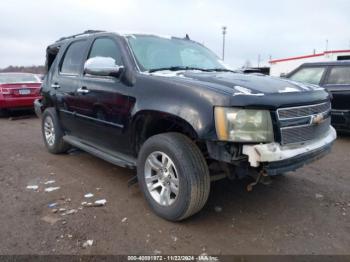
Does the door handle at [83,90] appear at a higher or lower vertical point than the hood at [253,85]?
lower

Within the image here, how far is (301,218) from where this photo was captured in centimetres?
323

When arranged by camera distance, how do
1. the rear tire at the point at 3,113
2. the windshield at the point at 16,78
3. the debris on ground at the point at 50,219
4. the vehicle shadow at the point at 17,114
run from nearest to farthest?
the debris on ground at the point at 50,219
the windshield at the point at 16,78
the rear tire at the point at 3,113
the vehicle shadow at the point at 17,114

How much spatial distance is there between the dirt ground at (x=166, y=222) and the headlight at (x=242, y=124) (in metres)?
0.93

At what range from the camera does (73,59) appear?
478cm

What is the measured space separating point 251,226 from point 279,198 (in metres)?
0.81

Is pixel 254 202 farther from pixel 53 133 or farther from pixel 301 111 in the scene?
pixel 53 133

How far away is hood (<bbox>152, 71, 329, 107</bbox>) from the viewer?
2623 millimetres

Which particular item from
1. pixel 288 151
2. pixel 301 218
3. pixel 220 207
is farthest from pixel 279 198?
pixel 288 151

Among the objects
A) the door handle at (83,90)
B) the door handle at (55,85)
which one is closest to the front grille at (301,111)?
the door handle at (83,90)

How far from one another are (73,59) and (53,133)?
136cm

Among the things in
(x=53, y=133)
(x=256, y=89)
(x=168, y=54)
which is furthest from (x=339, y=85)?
(x=53, y=133)

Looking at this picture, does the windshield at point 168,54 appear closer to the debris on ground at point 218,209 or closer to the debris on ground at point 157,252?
the debris on ground at point 218,209

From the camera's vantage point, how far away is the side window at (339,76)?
6.61 metres

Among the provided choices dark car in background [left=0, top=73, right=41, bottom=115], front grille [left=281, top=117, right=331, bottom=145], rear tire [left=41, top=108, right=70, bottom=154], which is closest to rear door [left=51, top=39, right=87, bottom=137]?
rear tire [left=41, top=108, right=70, bottom=154]
